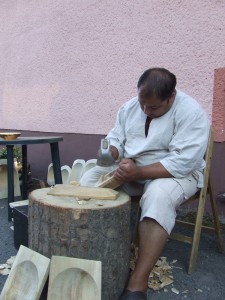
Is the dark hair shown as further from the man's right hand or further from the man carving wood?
the man's right hand

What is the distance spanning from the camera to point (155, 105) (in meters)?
2.15

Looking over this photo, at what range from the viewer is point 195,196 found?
93.4 inches

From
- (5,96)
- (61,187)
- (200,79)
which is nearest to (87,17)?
(200,79)

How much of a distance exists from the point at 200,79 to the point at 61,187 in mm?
1772

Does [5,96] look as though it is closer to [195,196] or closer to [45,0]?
[45,0]

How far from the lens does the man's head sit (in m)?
2.06

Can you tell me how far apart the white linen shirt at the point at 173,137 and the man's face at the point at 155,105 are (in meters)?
0.05

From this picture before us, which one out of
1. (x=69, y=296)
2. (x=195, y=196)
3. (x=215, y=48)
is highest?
(x=215, y=48)

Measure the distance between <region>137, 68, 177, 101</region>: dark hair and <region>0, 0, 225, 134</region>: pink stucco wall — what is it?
3.66ft

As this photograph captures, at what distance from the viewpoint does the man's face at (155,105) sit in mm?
2119

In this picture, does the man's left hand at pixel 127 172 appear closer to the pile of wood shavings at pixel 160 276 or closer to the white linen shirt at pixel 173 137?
the white linen shirt at pixel 173 137

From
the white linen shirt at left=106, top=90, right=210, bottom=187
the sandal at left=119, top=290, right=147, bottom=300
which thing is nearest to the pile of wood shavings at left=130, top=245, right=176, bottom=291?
the sandal at left=119, top=290, right=147, bottom=300

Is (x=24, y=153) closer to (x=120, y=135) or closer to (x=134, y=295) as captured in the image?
(x=120, y=135)

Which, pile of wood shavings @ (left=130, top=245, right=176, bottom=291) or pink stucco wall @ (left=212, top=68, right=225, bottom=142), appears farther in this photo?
pink stucco wall @ (left=212, top=68, right=225, bottom=142)
